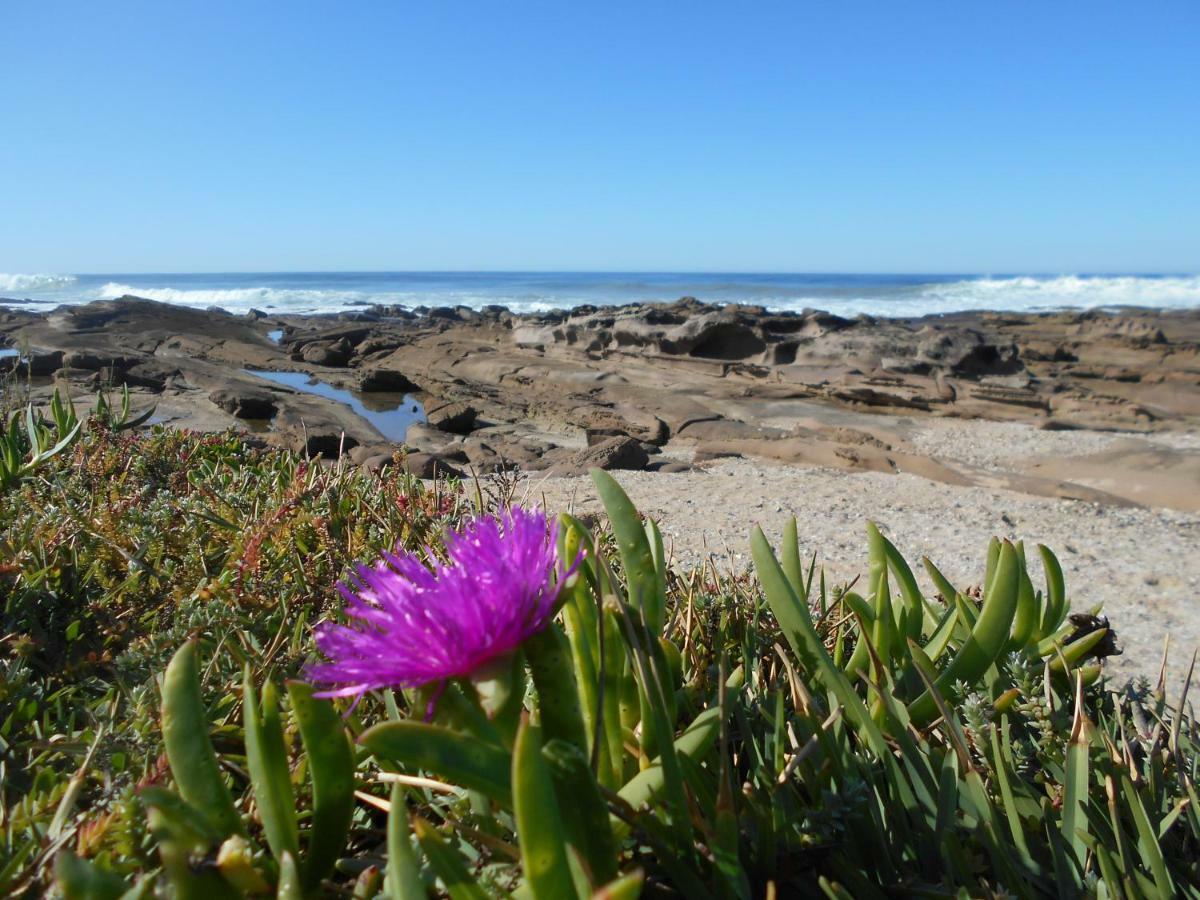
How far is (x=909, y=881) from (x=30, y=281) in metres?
64.2

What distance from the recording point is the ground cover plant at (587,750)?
656mm

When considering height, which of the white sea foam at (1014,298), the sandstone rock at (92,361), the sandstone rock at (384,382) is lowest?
the sandstone rock at (384,382)

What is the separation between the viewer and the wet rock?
955cm

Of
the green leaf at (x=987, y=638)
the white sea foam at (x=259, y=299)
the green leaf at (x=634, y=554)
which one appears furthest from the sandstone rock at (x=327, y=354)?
the white sea foam at (x=259, y=299)

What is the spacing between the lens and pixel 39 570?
1.72 metres

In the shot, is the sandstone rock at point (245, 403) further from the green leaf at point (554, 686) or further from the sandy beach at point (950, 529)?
the green leaf at point (554, 686)

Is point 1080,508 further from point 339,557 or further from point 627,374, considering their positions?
point 627,374

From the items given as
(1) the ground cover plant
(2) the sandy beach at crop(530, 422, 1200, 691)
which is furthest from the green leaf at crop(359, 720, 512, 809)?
(2) the sandy beach at crop(530, 422, 1200, 691)

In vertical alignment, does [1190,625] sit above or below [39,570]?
below

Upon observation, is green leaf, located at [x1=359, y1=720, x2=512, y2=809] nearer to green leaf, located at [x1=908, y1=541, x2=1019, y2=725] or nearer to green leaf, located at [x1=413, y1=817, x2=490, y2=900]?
green leaf, located at [x1=413, y1=817, x2=490, y2=900]

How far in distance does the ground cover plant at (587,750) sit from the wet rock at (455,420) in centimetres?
807

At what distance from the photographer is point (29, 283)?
5122cm

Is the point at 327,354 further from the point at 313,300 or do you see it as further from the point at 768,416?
the point at 313,300

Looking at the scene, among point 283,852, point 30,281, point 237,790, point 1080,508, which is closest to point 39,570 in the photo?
point 237,790
